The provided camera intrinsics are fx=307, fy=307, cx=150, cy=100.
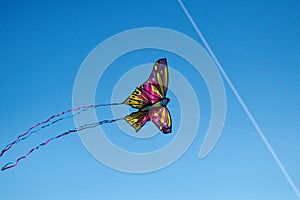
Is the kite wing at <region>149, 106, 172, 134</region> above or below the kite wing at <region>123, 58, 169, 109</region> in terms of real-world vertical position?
below

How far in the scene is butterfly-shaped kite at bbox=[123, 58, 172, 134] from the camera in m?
10.2

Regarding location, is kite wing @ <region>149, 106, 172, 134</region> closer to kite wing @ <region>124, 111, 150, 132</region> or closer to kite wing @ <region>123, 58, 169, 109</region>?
kite wing @ <region>124, 111, 150, 132</region>

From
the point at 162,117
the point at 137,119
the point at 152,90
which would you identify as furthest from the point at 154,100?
the point at 137,119

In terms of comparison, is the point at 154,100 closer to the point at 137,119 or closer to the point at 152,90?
the point at 152,90

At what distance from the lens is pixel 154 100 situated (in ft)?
34.0

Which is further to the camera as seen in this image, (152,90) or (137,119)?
(137,119)

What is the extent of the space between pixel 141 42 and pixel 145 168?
4.20m

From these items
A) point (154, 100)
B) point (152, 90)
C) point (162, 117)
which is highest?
point (152, 90)

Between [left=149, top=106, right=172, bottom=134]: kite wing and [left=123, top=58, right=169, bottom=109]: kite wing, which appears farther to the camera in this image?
[left=149, top=106, right=172, bottom=134]: kite wing

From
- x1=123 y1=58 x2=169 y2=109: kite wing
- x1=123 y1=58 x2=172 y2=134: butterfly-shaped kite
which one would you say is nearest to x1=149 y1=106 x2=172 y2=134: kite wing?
x1=123 y1=58 x2=172 y2=134: butterfly-shaped kite

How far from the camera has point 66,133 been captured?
884 cm

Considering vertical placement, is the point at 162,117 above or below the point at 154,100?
below

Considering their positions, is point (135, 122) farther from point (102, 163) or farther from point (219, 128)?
point (219, 128)

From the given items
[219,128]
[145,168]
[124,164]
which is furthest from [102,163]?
[219,128]
